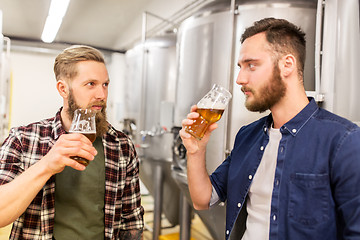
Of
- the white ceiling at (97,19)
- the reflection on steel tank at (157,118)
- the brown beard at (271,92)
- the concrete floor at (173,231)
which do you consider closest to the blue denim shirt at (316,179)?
the brown beard at (271,92)

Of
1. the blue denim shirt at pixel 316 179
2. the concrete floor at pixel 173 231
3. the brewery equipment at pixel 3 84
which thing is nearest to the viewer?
the blue denim shirt at pixel 316 179

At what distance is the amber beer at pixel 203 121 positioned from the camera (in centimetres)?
137

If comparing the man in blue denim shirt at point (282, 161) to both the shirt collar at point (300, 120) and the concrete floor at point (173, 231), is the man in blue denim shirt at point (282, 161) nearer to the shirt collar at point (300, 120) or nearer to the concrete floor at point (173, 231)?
the shirt collar at point (300, 120)

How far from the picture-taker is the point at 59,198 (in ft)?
4.81

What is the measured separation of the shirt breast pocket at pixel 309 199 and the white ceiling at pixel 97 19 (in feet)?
12.2

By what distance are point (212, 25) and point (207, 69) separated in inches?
14.4

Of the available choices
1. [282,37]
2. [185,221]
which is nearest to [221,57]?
[282,37]

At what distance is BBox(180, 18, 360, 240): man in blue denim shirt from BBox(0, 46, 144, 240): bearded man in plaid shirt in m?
0.40

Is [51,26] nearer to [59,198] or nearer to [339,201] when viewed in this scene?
[59,198]

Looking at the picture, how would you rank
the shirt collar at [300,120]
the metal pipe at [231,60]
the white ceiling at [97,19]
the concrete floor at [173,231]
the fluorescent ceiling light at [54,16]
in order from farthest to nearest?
1. the white ceiling at [97,19]
2. the fluorescent ceiling light at [54,16]
3. the concrete floor at [173,231]
4. the metal pipe at [231,60]
5. the shirt collar at [300,120]

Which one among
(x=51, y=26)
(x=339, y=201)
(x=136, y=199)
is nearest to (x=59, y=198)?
(x=136, y=199)

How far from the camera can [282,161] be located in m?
1.28

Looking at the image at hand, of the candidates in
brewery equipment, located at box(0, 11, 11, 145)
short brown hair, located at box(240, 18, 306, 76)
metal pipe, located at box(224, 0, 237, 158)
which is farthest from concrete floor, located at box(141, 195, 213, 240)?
short brown hair, located at box(240, 18, 306, 76)

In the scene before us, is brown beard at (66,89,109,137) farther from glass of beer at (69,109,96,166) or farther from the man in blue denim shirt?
the man in blue denim shirt
